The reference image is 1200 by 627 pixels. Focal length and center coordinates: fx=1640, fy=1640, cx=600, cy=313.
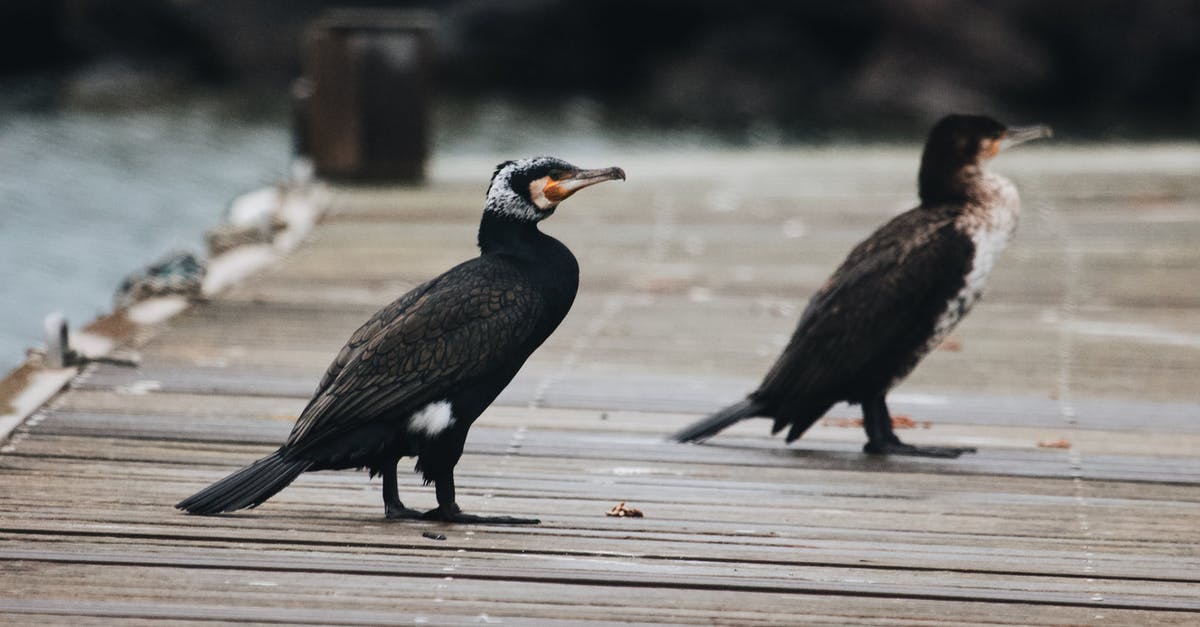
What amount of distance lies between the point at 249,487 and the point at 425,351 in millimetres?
564

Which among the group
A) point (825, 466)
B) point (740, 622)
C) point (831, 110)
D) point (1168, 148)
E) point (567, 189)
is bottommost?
point (831, 110)

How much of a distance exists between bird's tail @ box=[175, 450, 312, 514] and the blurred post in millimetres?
8393

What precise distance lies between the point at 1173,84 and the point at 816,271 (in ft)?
64.2

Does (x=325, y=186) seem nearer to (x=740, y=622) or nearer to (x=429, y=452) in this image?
(x=429, y=452)

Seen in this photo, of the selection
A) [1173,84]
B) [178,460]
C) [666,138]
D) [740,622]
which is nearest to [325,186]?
[178,460]

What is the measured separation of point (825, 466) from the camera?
212 inches

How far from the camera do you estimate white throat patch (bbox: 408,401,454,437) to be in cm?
426

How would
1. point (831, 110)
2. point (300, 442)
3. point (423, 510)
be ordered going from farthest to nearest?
point (831, 110), point (423, 510), point (300, 442)

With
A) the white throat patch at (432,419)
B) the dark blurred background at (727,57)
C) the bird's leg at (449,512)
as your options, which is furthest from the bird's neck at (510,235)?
the dark blurred background at (727,57)

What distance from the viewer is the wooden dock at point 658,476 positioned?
380cm

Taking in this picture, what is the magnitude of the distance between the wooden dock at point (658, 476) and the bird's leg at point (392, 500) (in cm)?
4

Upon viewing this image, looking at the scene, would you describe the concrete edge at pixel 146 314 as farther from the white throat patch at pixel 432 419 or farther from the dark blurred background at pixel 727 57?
the dark blurred background at pixel 727 57

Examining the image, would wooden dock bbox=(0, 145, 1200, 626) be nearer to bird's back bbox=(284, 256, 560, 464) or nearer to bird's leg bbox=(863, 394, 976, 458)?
bird's leg bbox=(863, 394, 976, 458)

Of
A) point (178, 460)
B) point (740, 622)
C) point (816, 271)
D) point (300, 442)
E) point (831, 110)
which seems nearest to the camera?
point (740, 622)
